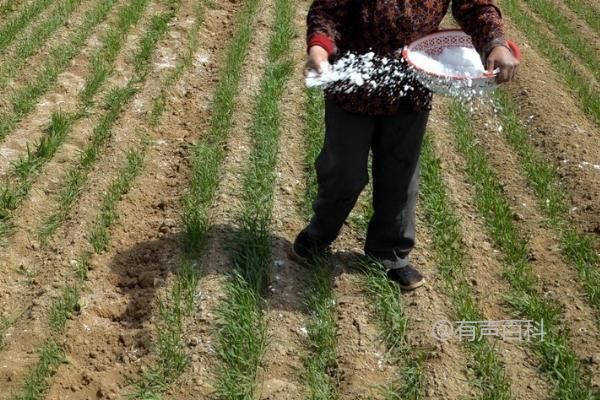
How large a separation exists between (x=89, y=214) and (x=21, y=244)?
1.28 feet

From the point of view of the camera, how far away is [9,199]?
412cm

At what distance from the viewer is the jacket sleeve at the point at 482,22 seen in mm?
2959

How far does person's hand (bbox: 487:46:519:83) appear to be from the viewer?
111 inches

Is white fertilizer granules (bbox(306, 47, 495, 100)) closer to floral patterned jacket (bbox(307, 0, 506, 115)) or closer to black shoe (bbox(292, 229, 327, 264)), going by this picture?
floral patterned jacket (bbox(307, 0, 506, 115))

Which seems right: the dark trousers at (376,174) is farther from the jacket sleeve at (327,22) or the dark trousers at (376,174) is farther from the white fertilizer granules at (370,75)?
the jacket sleeve at (327,22)

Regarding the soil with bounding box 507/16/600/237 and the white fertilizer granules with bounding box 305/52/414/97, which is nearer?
the white fertilizer granules with bounding box 305/52/414/97

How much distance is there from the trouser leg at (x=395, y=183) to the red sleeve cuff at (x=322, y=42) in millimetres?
419

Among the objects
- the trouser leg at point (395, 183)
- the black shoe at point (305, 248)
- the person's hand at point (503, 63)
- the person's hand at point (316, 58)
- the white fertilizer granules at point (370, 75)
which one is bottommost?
the black shoe at point (305, 248)

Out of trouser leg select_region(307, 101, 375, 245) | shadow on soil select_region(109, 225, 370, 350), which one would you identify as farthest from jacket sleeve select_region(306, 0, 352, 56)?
shadow on soil select_region(109, 225, 370, 350)

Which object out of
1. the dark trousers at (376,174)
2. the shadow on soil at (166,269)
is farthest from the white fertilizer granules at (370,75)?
the shadow on soil at (166,269)

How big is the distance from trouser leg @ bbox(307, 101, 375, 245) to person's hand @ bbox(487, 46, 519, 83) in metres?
0.54

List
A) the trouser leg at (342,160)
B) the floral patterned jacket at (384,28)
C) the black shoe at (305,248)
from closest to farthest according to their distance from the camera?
the floral patterned jacket at (384,28), the trouser leg at (342,160), the black shoe at (305,248)

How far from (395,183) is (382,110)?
0.42 m

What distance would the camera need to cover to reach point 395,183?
3348 mm
